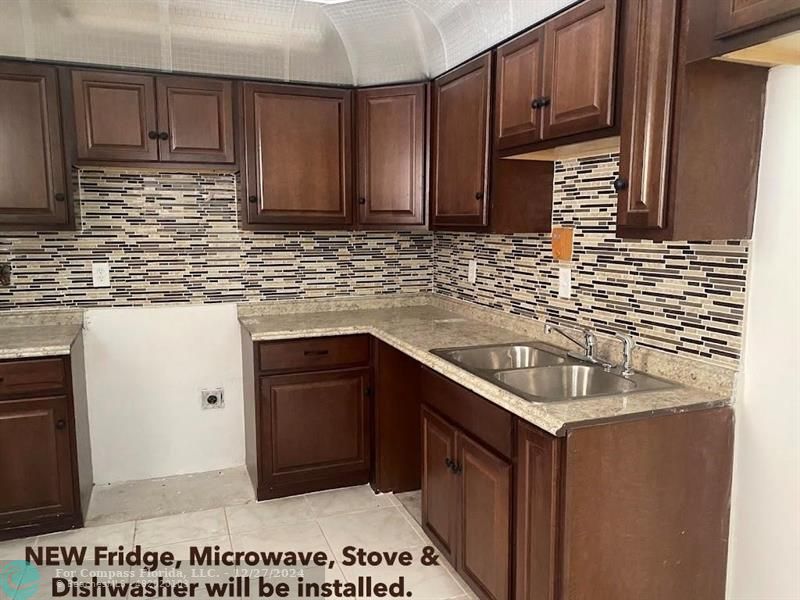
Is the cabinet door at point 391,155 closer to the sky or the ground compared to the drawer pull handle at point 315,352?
closer to the sky

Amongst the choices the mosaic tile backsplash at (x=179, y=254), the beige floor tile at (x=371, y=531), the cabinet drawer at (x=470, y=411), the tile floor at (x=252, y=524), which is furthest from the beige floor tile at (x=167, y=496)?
the cabinet drawer at (x=470, y=411)

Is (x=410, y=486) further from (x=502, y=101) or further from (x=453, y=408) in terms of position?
(x=502, y=101)

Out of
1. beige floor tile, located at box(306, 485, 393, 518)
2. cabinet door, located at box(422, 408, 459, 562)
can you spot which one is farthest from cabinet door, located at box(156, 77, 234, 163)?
beige floor tile, located at box(306, 485, 393, 518)

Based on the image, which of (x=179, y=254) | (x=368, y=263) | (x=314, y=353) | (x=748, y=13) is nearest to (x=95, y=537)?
(x=314, y=353)

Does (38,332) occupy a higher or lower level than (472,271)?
Answer: lower

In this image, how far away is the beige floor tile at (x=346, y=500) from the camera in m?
2.86

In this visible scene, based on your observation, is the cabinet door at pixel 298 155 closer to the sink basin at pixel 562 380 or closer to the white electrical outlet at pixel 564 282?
the white electrical outlet at pixel 564 282

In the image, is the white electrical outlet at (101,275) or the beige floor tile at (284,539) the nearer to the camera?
the beige floor tile at (284,539)

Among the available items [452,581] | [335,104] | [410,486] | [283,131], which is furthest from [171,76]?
[452,581]

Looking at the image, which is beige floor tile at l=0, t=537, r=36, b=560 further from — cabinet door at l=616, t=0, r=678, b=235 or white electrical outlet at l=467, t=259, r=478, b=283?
cabinet door at l=616, t=0, r=678, b=235

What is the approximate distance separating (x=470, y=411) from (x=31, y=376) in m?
1.84

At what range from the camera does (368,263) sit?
3.47 metres

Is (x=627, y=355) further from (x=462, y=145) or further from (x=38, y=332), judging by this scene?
(x=38, y=332)

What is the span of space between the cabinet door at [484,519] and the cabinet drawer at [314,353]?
98 centimetres
